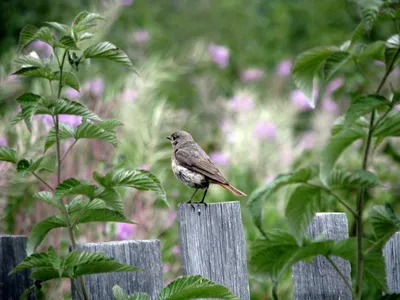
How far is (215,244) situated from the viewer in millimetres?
2363

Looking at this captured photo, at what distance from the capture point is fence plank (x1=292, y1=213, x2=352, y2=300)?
2469 millimetres

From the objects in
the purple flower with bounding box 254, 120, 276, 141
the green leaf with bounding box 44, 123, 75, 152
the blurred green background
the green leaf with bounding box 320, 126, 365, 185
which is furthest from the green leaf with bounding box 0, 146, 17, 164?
the purple flower with bounding box 254, 120, 276, 141

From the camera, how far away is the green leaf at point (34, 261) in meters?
1.99

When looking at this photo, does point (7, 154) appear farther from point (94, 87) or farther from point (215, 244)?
point (94, 87)

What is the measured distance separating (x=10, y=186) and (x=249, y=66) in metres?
7.02

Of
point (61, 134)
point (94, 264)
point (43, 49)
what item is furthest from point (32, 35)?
point (43, 49)

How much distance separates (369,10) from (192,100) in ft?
28.8

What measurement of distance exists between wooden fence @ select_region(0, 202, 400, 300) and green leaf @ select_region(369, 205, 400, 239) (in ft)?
2.03

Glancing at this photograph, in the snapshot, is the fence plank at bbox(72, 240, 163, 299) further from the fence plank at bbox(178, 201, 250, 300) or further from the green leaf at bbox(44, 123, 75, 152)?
the green leaf at bbox(44, 123, 75, 152)

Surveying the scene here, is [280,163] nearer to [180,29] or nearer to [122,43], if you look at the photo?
[122,43]

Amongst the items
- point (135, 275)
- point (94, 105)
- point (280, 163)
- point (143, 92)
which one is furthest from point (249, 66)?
point (135, 275)

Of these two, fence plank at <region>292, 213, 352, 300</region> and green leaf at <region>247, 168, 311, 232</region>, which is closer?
green leaf at <region>247, 168, 311, 232</region>

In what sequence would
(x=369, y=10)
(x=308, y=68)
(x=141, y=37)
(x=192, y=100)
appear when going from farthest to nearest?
1. (x=192, y=100)
2. (x=141, y=37)
3. (x=308, y=68)
4. (x=369, y=10)

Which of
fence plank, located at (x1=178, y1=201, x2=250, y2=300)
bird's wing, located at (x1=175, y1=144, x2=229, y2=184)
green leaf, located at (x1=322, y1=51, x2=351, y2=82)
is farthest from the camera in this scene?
bird's wing, located at (x1=175, y1=144, x2=229, y2=184)
